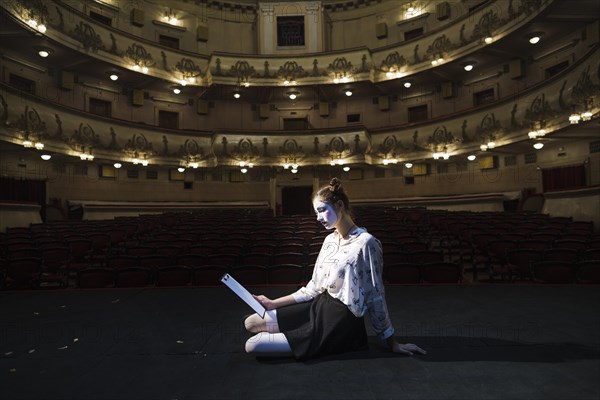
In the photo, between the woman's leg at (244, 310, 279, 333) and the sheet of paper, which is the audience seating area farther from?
the sheet of paper

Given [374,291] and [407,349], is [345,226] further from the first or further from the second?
[407,349]

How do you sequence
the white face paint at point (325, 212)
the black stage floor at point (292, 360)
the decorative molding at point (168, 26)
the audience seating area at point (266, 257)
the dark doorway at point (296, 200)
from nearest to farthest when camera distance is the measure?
the black stage floor at point (292, 360)
the white face paint at point (325, 212)
the audience seating area at point (266, 257)
the decorative molding at point (168, 26)
the dark doorway at point (296, 200)

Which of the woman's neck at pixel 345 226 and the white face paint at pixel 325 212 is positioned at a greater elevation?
the white face paint at pixel 325 212

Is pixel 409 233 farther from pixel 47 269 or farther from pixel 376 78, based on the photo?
pixel 376 78

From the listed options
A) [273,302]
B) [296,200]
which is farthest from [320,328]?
[296,200]

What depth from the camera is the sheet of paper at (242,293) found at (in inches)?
94.7

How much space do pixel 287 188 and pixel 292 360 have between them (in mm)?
21602

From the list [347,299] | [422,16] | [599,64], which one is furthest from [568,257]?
[422,16]

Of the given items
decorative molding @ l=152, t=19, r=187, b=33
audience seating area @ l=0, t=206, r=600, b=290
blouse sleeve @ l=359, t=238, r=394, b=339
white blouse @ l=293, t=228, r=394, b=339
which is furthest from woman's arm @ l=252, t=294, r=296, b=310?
decorative molding @ l=152, t=19, r=187, b=33

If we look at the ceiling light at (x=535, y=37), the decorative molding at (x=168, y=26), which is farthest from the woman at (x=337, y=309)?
the decorative molding at (x=168, y=26)

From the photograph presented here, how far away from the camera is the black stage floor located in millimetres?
2045

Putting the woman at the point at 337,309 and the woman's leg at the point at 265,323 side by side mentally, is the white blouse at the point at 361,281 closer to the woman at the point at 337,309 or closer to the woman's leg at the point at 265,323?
the woman at the point at 337,309

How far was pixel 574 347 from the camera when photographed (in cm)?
255

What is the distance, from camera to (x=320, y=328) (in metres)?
2.46
